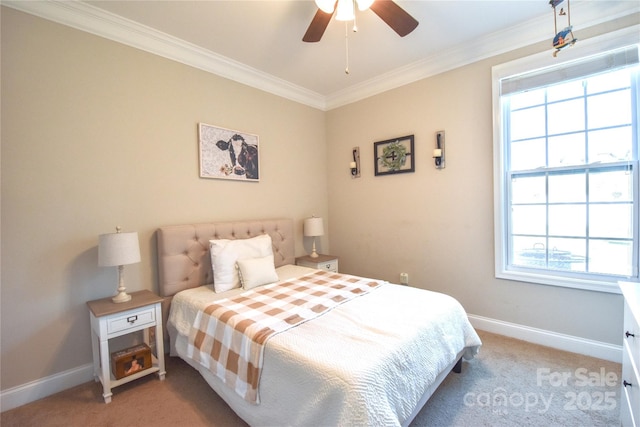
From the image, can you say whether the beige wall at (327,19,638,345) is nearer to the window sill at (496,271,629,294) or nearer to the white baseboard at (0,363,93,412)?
the window sill at (496,271,629,294)

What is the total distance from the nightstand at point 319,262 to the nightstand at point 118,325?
167cm

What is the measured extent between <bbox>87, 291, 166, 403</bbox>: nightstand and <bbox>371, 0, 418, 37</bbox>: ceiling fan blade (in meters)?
2.55

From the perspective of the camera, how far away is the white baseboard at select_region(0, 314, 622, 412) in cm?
177

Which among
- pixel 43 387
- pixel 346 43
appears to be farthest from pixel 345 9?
pixel 43 387

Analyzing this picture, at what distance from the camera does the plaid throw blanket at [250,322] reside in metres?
1.46

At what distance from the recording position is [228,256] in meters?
2.37

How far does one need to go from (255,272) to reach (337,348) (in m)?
1.24

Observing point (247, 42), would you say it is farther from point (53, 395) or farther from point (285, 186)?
point (53, 395)

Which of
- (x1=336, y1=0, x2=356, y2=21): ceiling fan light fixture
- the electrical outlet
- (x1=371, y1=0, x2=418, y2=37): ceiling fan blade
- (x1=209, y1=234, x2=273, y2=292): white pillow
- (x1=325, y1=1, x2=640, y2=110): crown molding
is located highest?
(x1=325, y1=1, x2=640, y2=110): crown molding

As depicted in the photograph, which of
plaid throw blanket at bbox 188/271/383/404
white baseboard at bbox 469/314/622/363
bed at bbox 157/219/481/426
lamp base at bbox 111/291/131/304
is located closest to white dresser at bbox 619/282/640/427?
bed at bbox 157/219/481/426

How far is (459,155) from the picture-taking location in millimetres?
2766

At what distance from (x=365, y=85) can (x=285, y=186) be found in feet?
5.36

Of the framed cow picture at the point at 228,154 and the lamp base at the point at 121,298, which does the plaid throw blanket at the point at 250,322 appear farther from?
the framed cow picture at the point at 228,154

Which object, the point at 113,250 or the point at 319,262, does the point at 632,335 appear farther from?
the point at 113,250
